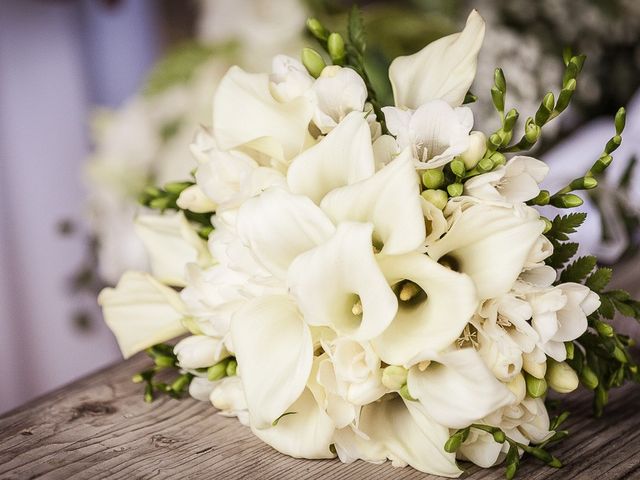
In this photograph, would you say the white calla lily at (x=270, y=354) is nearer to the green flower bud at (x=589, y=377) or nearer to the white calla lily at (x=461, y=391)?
the white calla lily at (x=461, y=391)

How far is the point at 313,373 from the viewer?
1.57ft

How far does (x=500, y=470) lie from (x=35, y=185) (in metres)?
1.64

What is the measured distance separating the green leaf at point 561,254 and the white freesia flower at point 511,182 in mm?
51

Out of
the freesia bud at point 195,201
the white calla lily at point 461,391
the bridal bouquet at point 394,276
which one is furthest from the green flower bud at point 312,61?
the white calla lily at point 461,391

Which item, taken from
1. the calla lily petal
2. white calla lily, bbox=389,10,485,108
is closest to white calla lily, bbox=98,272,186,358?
the calla lily petal

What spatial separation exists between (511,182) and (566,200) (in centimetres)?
4

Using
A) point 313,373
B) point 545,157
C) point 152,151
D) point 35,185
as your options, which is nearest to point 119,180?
point 152,151

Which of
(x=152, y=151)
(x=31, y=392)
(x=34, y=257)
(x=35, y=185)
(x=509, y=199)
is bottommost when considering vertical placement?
(x=31, y=392)

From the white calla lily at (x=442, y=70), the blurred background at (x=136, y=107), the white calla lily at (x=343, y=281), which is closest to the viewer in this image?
the white calla lily at (x=343, y=281)

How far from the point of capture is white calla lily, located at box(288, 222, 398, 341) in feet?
1.33

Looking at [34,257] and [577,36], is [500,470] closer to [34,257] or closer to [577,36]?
[577,36]

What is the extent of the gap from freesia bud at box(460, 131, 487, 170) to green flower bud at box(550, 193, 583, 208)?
2.3 inches

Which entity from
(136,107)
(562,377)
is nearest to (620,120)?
(562,377)

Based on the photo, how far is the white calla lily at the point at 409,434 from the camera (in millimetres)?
466
